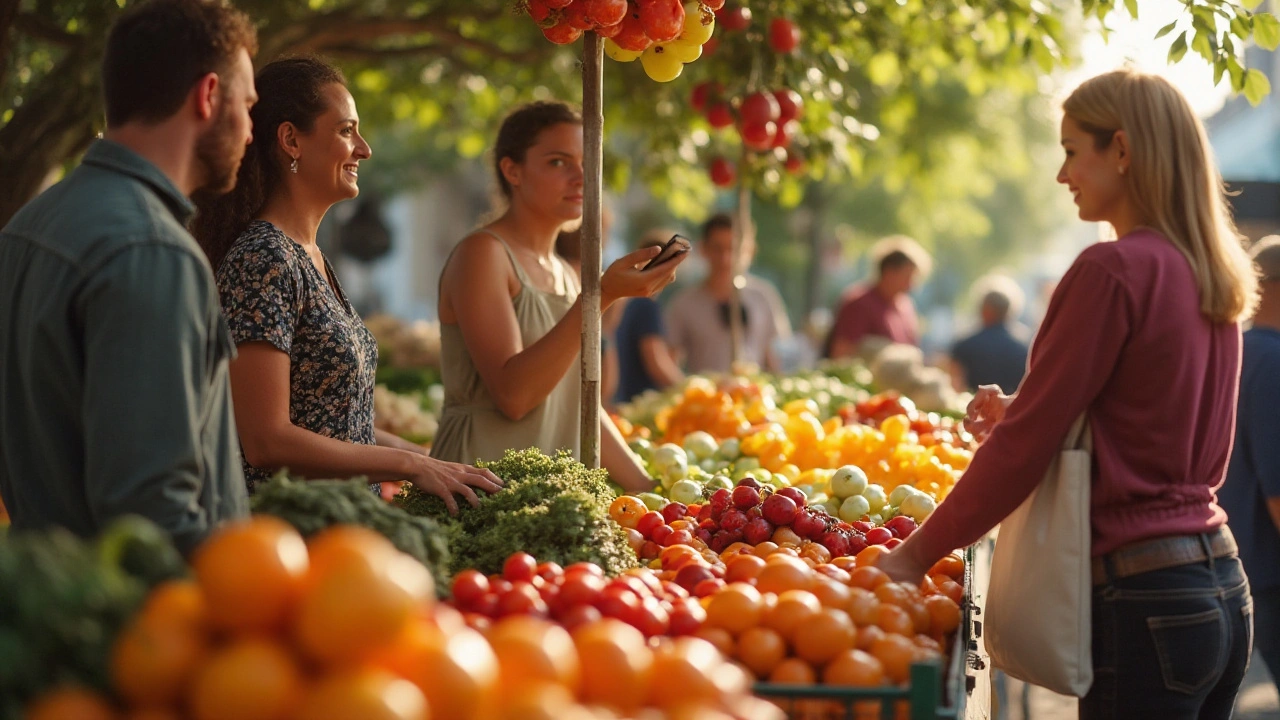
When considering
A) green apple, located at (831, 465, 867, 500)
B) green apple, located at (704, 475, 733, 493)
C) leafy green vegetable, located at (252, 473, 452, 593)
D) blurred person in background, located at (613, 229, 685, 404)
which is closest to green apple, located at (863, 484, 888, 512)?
green apple, located at (831, 465, 867, 500)

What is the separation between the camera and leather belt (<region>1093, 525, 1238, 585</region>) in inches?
103

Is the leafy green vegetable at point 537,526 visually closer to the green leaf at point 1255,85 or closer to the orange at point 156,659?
the orange at point 156,659

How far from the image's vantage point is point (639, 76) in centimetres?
752

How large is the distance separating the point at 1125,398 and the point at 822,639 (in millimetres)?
916

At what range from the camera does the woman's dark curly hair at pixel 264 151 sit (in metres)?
3.11

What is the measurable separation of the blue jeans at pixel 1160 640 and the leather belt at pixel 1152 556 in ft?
0.05

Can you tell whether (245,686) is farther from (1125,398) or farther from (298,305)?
(1125,398)

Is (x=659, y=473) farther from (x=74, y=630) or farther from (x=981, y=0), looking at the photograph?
(x=74, y=630)

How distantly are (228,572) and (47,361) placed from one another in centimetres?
74

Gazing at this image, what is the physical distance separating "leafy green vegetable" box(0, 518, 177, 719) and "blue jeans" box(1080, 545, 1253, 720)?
2013 millimetres

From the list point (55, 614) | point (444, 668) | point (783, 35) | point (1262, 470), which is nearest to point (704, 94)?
point (783, 35)

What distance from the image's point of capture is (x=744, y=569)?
2682 millimetres

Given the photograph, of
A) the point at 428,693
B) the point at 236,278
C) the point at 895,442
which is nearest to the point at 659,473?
the point at 895,442

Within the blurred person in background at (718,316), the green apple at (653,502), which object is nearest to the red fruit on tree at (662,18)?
the green apple at (653,502)
